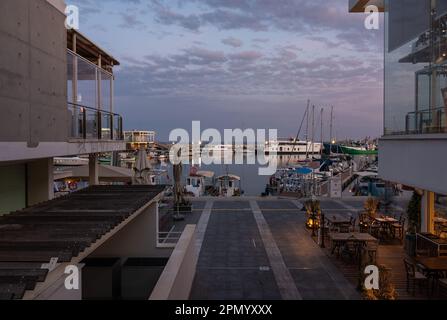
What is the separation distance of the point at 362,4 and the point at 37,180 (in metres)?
11.0

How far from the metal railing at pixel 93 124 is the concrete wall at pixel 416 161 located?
6.85 m

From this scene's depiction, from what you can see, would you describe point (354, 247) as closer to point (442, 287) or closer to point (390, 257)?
point (390, 257)

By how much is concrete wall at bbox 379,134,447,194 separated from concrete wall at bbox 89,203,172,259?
5.74 m

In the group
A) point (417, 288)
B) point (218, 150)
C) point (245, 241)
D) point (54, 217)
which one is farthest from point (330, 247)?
point (218, 150)

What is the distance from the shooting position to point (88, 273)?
9.24m

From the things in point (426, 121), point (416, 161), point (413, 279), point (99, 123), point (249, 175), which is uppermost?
point (99, 123)

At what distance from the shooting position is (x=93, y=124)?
32.8 feet

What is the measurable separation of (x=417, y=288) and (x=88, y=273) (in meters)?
8.16

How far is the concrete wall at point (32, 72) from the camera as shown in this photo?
18.7 feet

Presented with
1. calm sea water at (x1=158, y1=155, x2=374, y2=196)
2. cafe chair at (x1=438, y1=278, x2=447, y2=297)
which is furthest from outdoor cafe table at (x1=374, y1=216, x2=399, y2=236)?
calm sea water at (x1=158, y1=155, x2=374, y2=196)

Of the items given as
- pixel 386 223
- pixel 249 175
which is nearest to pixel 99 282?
pixel 386 223

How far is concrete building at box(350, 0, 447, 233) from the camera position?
7.37 m

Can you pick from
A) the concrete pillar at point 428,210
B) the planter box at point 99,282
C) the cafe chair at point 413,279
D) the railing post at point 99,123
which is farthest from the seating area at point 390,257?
the railing post at point 99,123
